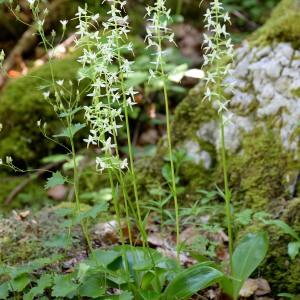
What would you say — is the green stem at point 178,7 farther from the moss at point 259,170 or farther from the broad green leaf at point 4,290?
the broad green leaf at point 4,290

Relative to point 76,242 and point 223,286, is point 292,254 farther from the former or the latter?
point 76,242

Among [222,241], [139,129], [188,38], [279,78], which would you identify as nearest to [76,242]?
[222,241]

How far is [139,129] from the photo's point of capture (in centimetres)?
554

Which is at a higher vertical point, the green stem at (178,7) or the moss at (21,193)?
the green stem at (178,7)

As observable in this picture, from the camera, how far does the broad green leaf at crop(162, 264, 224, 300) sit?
2.16 m

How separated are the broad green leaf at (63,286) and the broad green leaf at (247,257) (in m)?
0.71

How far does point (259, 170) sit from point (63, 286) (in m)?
1.62

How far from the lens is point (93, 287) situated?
7.48ft

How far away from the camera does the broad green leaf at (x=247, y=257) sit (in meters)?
2.38

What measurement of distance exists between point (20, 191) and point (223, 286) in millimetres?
2991

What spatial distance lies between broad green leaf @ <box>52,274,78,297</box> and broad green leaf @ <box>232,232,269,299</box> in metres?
0.71

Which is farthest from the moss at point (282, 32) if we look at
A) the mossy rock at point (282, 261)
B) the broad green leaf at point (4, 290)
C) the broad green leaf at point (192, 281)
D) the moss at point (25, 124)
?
the broad green leaf at point (4, 290)

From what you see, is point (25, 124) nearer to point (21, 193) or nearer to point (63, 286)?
point (21, 193)

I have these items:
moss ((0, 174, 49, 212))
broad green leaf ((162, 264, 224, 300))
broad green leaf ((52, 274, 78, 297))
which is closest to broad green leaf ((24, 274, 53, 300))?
broad green leaf ((52, 274, 78, 297))
